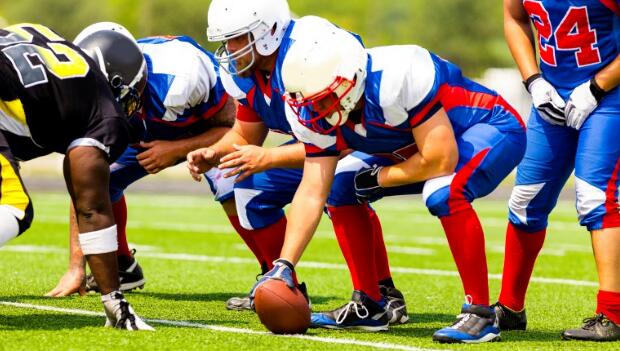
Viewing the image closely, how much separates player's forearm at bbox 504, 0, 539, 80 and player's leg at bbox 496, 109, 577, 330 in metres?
0.33

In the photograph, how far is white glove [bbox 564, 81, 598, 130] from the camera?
5148 millimetres

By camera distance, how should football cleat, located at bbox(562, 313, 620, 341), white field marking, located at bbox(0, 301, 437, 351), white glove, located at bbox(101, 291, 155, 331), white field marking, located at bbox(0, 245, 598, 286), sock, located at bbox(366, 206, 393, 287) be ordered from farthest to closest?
white field marking, located at bbox(0, 245, 598, 286) → sock, located at bbox(366, 206, 393, 287) → football cleat, located at bbox(562, 313, 620, 341) → white glove, located at bbox(101, 291, 155, 331) → white field marking, located at bbox(0, 301, 437, 351)

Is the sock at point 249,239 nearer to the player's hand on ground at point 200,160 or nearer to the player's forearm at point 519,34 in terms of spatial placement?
the player's hand on ground at point 200,160

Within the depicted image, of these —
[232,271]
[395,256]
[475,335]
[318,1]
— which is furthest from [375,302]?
[318,1]

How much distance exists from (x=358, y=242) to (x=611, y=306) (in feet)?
3.94

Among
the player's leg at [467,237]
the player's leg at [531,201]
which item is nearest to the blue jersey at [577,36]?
the player's leg at [531,201]

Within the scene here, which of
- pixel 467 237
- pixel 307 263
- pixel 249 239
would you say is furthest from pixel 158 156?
pixel 307 263

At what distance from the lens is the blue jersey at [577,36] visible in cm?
521

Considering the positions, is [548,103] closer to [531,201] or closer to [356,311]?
[531,201]

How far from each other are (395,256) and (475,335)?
15.4ft

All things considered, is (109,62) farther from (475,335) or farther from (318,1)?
(318,1)

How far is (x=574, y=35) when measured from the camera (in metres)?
5.26

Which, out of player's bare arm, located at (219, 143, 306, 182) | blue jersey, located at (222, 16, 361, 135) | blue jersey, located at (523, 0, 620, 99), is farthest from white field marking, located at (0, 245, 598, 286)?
player's bare arm, located at (219, 143, 306, 182)

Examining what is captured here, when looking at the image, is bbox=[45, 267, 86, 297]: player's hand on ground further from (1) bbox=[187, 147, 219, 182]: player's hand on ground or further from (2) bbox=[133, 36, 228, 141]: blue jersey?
(1) bbox=[187, 147, 219, 182]: player's hand on ground
